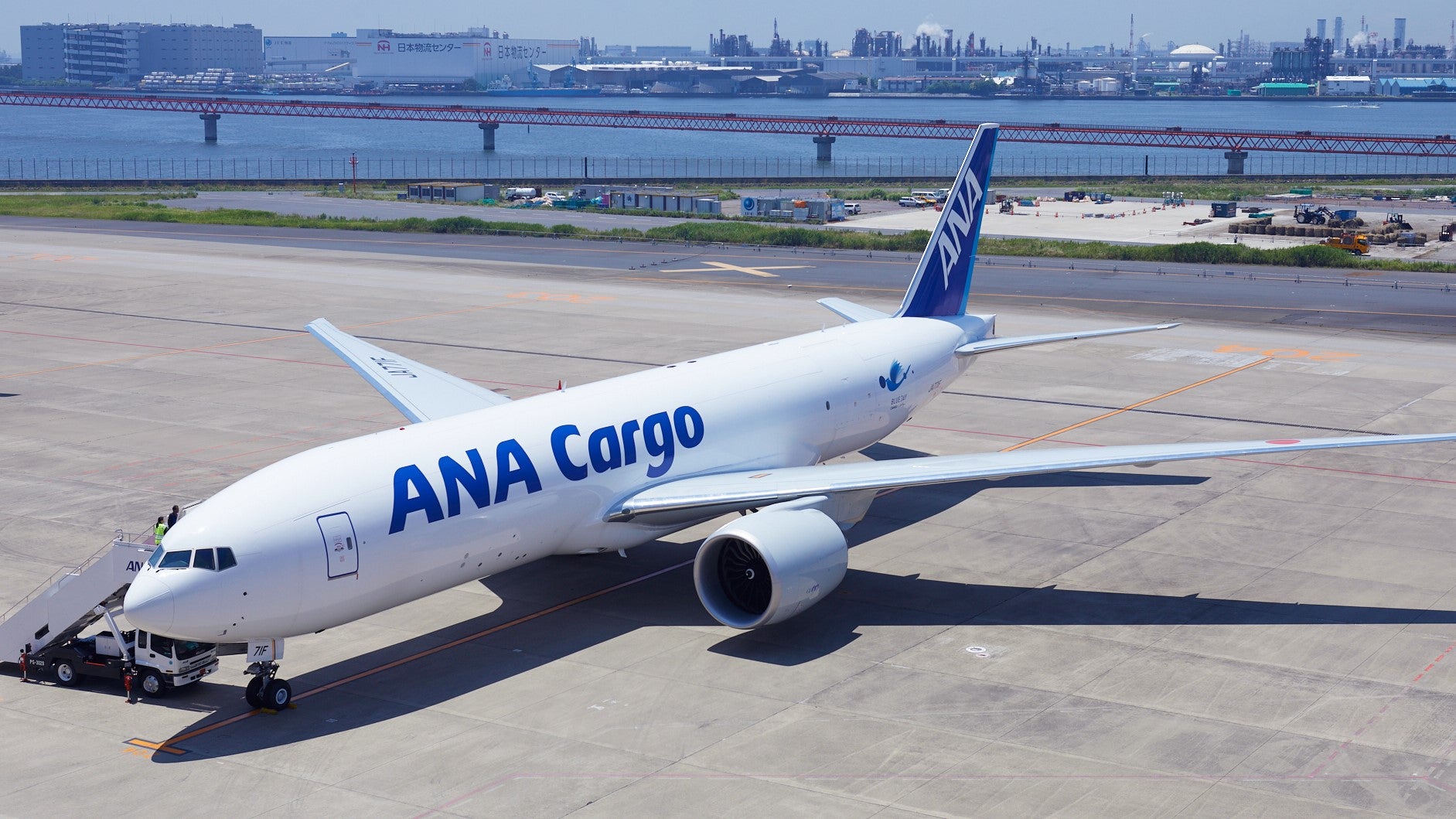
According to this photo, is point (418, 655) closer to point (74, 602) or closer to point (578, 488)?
point (578, 488)

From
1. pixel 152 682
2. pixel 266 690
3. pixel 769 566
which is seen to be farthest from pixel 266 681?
pixel 769 566

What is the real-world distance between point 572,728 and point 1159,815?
8.81m

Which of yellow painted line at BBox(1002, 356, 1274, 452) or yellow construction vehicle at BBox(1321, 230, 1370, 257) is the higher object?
yellow construction vehicle at BBox(1321, 230, 1370, 257)

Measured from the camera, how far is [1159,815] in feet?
62.1

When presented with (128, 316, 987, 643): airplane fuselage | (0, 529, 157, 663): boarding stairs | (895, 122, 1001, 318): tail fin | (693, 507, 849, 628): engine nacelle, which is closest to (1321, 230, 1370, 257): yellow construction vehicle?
(895, 122, 1001, 318): tail fin

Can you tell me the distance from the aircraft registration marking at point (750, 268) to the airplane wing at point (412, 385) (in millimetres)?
44552

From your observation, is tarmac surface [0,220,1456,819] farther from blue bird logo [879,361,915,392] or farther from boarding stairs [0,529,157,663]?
blue bird logo [879,361,915,392]

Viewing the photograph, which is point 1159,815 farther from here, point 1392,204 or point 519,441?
point 1392,204

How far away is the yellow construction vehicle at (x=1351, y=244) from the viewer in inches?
3698

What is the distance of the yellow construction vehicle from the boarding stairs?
85.7 metres

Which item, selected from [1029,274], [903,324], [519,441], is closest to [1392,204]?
[1029,274]

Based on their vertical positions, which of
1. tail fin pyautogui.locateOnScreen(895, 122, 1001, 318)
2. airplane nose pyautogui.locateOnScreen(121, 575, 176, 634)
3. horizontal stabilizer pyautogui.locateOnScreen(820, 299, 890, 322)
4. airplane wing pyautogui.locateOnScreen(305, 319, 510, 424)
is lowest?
airplane nose pyautogui.locateOnScreen(121, 575, 176, 634)

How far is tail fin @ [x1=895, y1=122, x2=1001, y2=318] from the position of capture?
3728cm

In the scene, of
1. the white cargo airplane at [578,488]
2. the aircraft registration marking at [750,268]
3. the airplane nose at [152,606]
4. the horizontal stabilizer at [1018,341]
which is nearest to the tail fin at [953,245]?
the horizontal stabilizer at [1018,341]
